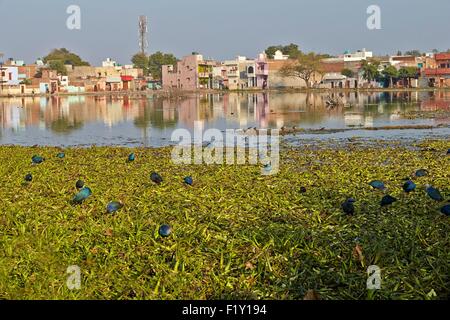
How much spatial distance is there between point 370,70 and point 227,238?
8575 centimetres

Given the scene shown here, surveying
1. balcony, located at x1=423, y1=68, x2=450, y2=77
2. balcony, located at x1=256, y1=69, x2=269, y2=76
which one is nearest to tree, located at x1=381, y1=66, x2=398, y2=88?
balcony, located at x1=423, y1=68, x2=450, y2=77

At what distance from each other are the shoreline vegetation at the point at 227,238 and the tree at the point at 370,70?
81141 millimetres

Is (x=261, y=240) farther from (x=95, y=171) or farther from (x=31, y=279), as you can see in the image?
(x=95, y=171)

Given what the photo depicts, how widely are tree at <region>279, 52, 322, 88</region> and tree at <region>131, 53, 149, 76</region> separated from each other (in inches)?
1307

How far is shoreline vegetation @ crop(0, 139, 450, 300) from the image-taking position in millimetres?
4418

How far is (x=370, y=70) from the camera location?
87062mm

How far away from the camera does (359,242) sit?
5.17m

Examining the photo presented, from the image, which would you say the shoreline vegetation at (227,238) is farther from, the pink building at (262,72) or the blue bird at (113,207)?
the pink building at (262,72)

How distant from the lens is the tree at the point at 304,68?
91287 mm

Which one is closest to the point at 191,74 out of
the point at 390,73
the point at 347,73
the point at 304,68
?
the point at 304,68

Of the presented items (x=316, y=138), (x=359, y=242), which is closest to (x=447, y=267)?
(x=359, y=242)

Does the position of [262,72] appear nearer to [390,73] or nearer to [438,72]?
[390,73]

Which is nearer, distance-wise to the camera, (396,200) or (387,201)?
(387,201)

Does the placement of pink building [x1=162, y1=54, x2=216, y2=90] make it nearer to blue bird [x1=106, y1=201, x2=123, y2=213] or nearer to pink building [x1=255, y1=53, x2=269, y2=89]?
pink building [x1=255, y1=53, x2=269, y2=89]
